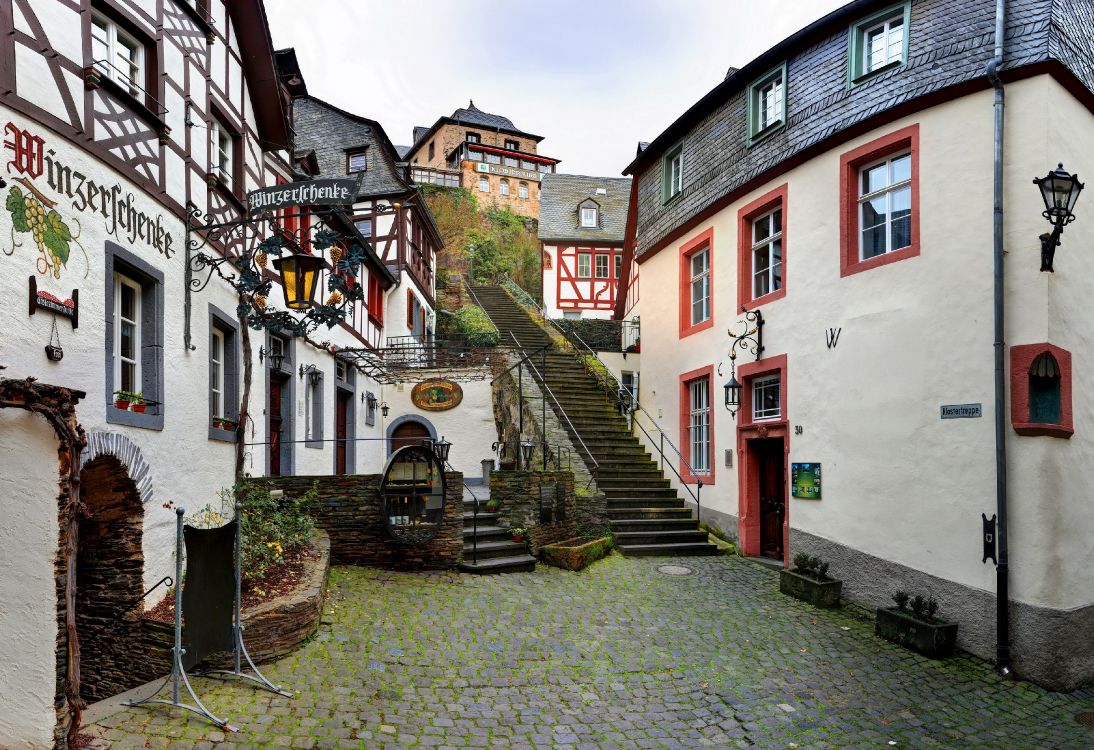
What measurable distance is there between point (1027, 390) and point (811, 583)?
3.41 meters

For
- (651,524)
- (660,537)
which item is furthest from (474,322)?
(660,537)

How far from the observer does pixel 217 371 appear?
9.39m

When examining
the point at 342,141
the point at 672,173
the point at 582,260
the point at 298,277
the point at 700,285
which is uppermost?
the point at 342,141

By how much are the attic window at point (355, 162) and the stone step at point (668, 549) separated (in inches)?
609

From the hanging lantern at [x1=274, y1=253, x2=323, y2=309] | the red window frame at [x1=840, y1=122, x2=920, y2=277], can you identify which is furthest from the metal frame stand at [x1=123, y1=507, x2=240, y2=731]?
the red window frame at [x1=840, y1=122, x2=920, y2=277]

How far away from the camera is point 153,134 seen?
7328 mm

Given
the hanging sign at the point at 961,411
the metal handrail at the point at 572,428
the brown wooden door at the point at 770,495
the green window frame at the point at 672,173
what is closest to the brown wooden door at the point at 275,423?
the metal handrail at the point at 572,428

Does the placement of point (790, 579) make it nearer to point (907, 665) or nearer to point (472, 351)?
point (907, 665)

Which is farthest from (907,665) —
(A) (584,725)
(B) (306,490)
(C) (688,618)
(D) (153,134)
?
(D) (153,134)

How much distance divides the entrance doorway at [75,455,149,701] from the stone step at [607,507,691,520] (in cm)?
762

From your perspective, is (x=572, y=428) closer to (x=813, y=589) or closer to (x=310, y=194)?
(x=813, y=589)

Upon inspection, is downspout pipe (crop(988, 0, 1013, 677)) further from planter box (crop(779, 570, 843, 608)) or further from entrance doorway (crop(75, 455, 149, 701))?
entrance doorway (crop(75, 455, 149, 701))

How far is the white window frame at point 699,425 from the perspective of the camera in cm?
1343

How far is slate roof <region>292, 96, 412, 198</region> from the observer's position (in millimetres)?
22500
